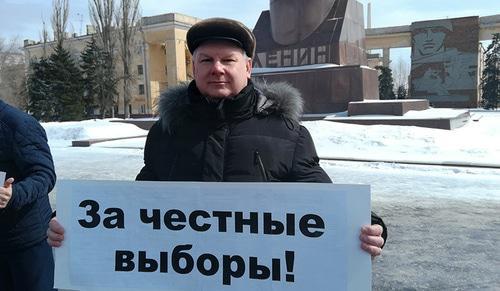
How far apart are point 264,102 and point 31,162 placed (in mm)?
1193

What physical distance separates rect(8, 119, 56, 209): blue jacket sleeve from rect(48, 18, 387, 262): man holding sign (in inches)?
29.0

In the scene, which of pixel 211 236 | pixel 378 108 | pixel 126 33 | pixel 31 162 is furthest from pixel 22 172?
pixel 126 33

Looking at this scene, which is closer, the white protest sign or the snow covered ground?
the white protest sign

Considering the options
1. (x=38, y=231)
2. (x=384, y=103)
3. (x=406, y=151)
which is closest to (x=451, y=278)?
(x=38, y=231)

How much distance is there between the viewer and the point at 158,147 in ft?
5.31

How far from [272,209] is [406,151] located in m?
9.51

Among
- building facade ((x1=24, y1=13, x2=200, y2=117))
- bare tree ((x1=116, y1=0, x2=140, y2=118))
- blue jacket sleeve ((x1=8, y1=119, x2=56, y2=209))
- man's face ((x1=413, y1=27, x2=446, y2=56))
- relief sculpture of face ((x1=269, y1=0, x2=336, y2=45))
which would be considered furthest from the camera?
building facade ((x1=24, y1=13, x2=200, y2=117))

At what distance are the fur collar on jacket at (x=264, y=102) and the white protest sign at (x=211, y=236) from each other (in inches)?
10.3

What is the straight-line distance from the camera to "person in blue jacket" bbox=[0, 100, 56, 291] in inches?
79.1

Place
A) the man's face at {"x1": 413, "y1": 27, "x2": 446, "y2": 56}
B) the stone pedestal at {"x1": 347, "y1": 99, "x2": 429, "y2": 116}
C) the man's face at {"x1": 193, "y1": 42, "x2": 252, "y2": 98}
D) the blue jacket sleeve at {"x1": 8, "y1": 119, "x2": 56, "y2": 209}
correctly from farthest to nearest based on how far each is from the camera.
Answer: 1. the man's face at {"x1": 413, "y1": 27, "x2": 446, "y2": 56}
2. the stone pedestal at {"x1": 347, "y1": 99, "x2": 429, "y2": 116}
3. the blue jacket sleeve at {"x1": 8, "y1": 119, "x2": 56, "y2": 209}
4. the man's face at {"x1": 193, "y1": 42, "x2": 252, "y2": 98}

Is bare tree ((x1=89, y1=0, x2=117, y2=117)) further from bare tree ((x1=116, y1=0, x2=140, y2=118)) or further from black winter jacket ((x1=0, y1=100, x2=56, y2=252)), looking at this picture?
black winter jacket ((x1=0, y1=100, x2=56, y2=252))

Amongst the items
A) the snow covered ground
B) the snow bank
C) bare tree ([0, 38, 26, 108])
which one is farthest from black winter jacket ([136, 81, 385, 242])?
bare tree ([0, 38, 26, 108])

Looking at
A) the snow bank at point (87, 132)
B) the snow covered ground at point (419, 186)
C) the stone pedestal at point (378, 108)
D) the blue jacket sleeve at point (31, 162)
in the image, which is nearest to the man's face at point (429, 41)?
the snow covered ground at point (419, 186)

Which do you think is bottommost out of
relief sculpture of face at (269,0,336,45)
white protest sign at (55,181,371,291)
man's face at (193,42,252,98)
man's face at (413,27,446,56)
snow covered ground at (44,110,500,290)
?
snow covered ground at (44,110,500,290)
